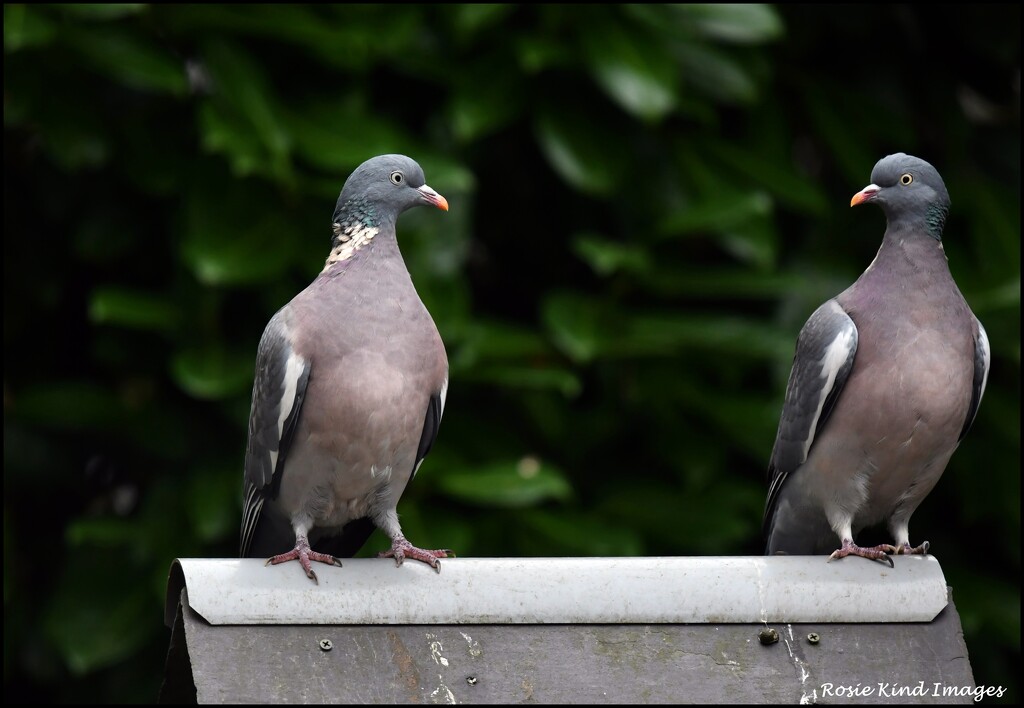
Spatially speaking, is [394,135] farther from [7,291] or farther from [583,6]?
[7,291]

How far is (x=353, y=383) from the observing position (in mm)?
3533

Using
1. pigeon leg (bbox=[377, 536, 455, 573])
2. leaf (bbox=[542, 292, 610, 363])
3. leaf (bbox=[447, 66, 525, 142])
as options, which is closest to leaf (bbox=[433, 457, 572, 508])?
leaf (bbox=[542, 292, 610, 363])

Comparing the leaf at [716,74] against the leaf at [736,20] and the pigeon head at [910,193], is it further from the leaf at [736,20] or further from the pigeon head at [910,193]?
the pigeon head at [910,193]

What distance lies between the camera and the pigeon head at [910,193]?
12.0 ft

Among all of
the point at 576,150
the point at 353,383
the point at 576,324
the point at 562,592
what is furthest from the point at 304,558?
the point at 576,150

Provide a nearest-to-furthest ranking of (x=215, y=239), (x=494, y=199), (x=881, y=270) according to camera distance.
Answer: (x=881, y=270) < (x=215, y=239) < (x=494, y=199)

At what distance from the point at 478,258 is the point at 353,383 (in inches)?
80.8

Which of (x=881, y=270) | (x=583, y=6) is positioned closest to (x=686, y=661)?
(x=881, y=270)

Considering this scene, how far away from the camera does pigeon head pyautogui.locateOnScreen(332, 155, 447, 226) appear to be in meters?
3.72

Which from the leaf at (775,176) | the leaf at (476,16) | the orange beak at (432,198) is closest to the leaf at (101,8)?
the leaf at (476,16)

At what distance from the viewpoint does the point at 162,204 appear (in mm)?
5059

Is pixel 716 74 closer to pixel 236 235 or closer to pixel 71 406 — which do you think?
pixel 236 235

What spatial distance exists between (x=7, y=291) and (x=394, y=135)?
1486 millimetres

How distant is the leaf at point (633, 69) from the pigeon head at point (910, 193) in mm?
1119
